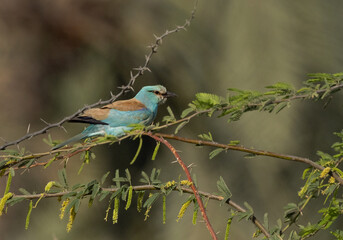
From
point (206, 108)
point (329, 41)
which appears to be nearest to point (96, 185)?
point (206, 108)

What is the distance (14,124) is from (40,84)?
0.35 metres

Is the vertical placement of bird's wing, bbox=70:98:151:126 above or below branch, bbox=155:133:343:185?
below

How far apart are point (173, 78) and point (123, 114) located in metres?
1.63

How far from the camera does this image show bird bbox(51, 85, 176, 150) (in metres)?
2.84

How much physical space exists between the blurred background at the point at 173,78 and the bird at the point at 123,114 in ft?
3.78

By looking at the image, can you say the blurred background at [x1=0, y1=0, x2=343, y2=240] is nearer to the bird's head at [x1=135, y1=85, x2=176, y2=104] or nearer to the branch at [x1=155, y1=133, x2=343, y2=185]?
the bird's head at [x1=135, y1=85, x2=176, y2=104]

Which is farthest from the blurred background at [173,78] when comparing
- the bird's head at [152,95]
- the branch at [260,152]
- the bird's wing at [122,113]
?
the branch at [260,152]

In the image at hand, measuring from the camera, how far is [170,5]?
186 inches

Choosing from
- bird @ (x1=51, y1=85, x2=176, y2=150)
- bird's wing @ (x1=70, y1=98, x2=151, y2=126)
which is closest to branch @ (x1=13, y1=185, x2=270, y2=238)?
bird @ (x1=51, y1=85, x2=176, y2=150)

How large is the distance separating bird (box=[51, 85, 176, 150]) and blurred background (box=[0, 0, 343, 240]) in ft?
3.78

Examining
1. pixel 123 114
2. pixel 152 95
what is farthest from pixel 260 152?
pixel 152 95

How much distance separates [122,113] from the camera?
2.98 meters

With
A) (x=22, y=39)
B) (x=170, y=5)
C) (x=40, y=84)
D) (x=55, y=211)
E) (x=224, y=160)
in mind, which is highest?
(x=170, y=5)

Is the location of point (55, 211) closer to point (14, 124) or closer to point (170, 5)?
point (14, 124)
